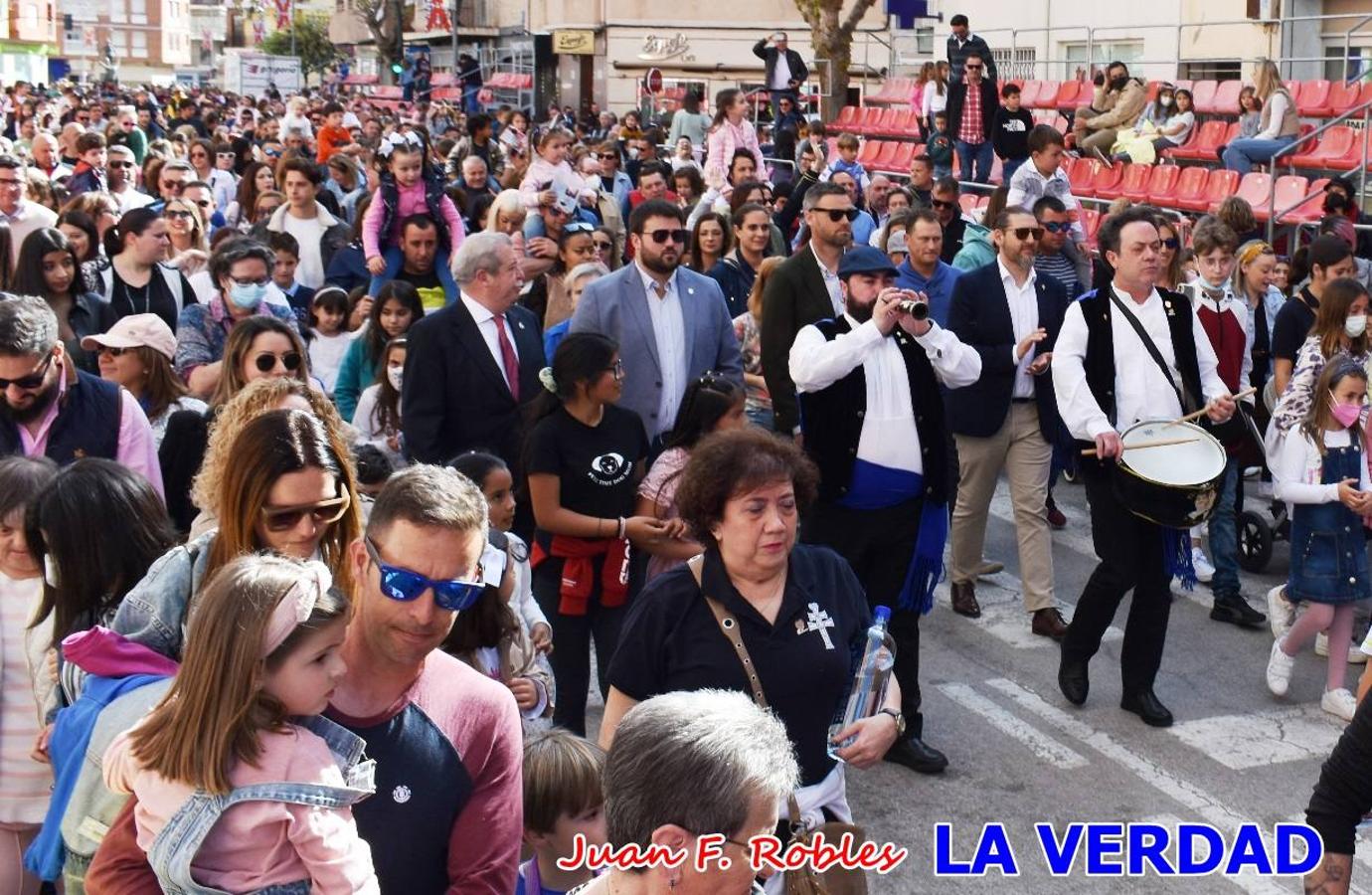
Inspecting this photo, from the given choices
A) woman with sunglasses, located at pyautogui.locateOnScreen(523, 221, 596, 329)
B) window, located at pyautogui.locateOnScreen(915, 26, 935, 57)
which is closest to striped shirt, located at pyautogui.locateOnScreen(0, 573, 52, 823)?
woman with sunglasses, located at pyautogui.locateOnScreen(523, 221, 596, 329)

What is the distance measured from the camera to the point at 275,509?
3.68 m

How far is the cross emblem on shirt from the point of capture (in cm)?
402

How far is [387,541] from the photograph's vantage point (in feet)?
10.5

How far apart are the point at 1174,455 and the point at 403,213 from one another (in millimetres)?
5467

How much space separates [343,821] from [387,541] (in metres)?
0.58

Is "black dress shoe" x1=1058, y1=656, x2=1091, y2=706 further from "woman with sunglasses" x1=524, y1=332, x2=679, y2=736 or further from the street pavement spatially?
"woman with sunglasses" x1=524, y1=332, x2=679, y2=736

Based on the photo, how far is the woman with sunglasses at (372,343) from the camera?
7672 millimetres

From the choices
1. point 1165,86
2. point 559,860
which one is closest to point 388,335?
point 559,860

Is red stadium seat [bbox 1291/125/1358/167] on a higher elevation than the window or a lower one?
lower

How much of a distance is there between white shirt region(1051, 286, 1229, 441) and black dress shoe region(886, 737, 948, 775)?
55.2 inches

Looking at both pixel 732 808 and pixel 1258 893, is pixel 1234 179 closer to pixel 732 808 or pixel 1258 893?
pixel 1258 893

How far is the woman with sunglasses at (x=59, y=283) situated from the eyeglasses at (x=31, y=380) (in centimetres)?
205

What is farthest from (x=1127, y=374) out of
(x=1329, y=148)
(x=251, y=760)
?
(x=1329, y=148)

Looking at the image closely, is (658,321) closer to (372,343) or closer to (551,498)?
(372,343)
